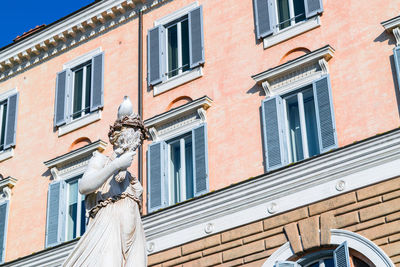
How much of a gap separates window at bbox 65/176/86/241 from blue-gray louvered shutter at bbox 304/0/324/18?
684 centimetres

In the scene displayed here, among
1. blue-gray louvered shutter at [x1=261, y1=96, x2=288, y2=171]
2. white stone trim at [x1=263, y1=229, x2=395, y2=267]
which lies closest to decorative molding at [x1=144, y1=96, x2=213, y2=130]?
blue-gray louvered shutter at [x1=261, y1=96, x2=288, y2=171]

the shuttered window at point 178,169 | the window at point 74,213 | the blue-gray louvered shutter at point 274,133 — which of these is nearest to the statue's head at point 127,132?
the blue-gray louvered shutter at point 274,133

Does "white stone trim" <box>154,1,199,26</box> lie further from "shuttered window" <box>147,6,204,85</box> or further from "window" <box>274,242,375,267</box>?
"window" <box>274,242,375,267</box>

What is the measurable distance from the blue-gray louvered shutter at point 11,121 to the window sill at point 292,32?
780 centimetres

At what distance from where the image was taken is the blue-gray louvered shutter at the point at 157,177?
19.0 meters

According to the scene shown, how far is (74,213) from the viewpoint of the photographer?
20719 millimetres

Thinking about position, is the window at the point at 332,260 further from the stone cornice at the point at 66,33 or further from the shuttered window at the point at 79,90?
the stone cornice at the point at 66,33

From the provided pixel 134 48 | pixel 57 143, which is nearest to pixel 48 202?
pixel 57 143

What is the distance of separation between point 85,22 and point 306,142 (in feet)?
27.0

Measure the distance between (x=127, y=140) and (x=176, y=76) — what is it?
1188cm

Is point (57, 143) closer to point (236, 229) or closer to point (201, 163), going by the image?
point (201, 163)

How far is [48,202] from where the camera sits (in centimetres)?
2109

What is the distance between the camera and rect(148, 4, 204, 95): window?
65.9ft

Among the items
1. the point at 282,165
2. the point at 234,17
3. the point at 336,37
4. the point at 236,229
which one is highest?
the point at 234,17
